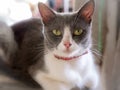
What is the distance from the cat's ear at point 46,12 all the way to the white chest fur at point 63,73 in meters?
0.14

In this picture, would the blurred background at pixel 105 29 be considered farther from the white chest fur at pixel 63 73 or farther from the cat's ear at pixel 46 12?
the cat's ear at pixel 46 12

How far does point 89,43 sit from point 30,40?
0.87 ft

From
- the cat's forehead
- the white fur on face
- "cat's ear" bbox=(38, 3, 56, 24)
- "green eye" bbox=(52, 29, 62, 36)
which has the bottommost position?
the white fur on face

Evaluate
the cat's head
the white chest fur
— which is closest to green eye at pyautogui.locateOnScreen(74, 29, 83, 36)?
the cat's head

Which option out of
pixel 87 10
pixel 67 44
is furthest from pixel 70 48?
pixel 87 10

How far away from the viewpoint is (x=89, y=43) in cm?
103

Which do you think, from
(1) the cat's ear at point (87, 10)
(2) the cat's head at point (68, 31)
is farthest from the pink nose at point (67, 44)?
(1) the cat's ear at point (87, 10)

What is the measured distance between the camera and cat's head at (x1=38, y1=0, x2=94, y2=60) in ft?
3.15

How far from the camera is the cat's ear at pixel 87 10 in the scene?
0.98 m

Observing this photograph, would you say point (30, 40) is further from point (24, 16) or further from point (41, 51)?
point (24, 16)

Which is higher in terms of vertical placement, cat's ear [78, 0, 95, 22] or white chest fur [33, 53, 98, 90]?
cat's ear [78, 0, 95, 22]

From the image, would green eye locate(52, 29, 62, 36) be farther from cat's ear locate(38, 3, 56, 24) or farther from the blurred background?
the blurred background

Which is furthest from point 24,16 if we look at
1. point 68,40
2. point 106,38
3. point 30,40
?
point 68,40

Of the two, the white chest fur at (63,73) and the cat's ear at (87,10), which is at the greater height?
the cat's ear at (87,10)
